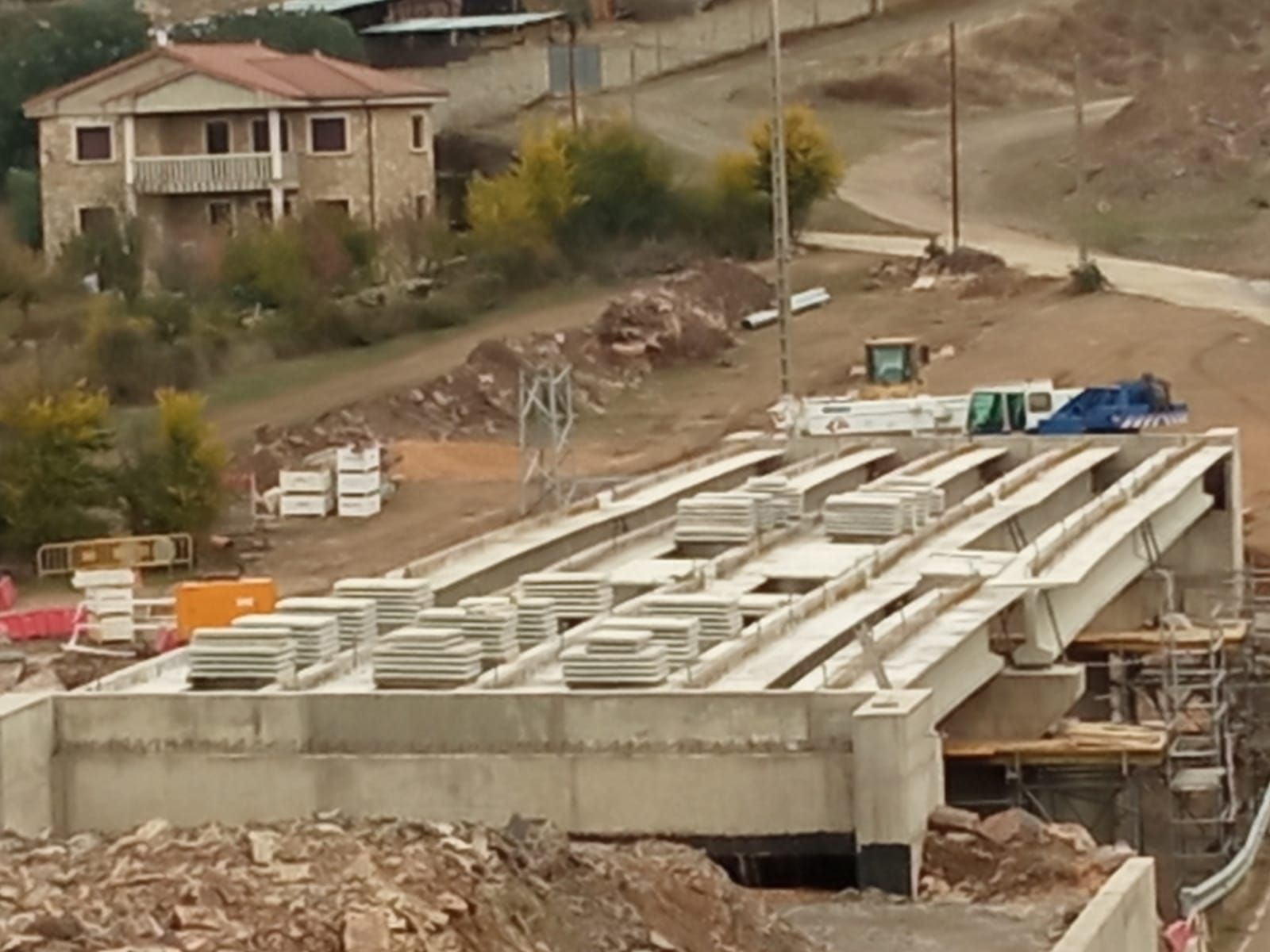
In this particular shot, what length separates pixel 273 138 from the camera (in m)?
74.1

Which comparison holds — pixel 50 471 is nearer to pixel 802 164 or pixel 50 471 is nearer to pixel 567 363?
pixel 567 363

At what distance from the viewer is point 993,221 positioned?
79.1 meters

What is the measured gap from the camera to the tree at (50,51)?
86.4 meters

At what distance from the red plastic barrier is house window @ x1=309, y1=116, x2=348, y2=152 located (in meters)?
33.1

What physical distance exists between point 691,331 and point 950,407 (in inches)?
544

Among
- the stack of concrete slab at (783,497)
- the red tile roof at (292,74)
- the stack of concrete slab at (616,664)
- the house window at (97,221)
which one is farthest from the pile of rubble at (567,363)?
the stack of concrete slab at (616,664)

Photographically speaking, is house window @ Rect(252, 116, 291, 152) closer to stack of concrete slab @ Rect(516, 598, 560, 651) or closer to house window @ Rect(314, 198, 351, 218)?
house window @ Rect(314, 198, 351, 218)

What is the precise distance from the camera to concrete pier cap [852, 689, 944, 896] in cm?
2245

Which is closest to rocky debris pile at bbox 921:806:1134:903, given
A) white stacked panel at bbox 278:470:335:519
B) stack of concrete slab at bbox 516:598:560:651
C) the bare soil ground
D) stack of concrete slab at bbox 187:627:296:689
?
stack of concrete slab at bbox 516:598:560:651

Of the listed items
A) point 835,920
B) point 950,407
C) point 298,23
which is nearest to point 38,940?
point 835,920

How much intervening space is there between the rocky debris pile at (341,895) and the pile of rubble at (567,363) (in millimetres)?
35667

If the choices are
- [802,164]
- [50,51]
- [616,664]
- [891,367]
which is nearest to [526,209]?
[802,164]

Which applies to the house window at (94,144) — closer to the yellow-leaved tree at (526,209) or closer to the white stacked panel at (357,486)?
the yellow-leaved tree at (526,209)

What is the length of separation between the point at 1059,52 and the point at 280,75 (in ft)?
100.0
